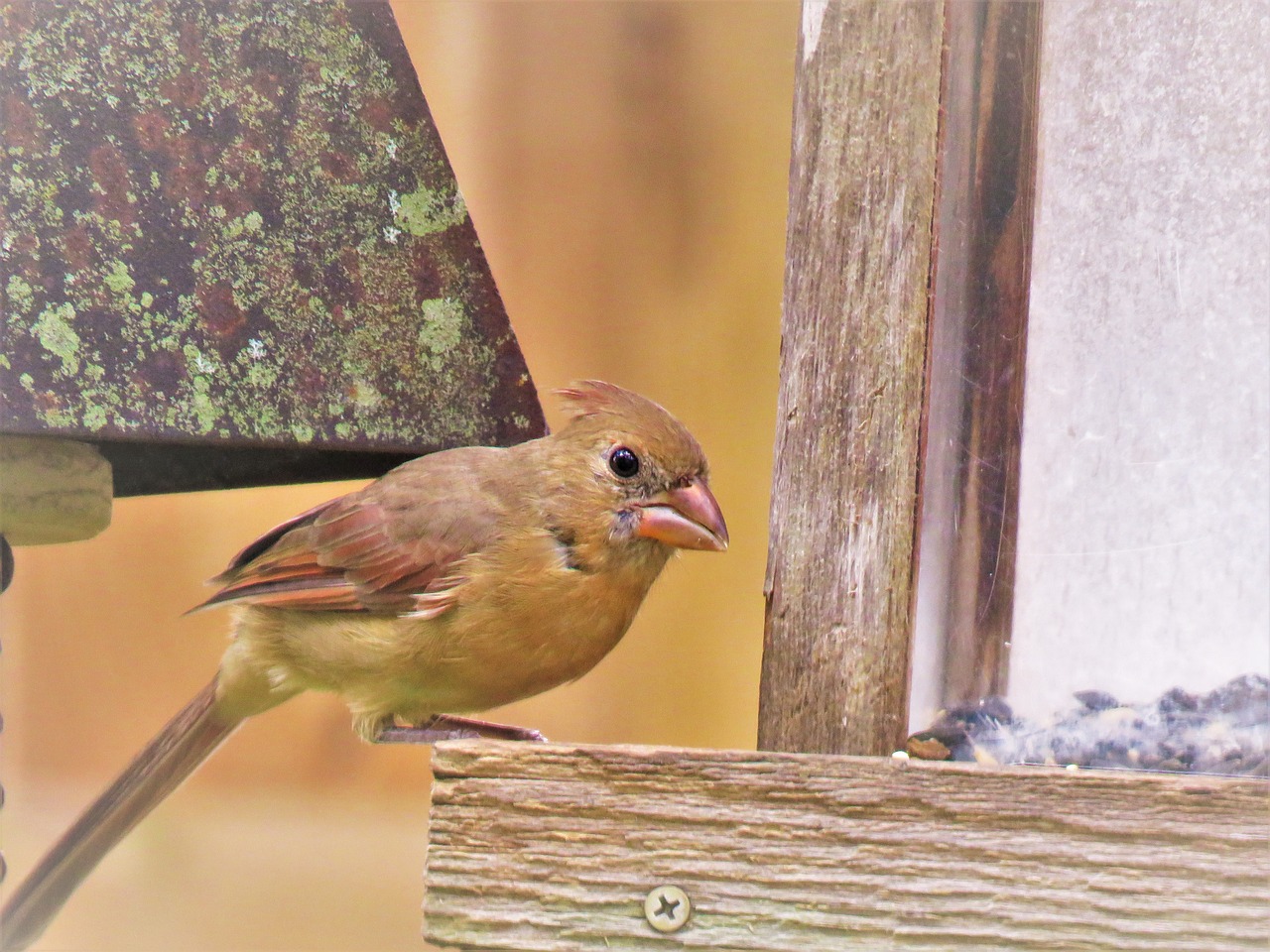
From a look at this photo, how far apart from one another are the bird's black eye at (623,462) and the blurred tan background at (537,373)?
1281 mm

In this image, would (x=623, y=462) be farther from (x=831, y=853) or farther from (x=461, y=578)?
(x=831, y=853)

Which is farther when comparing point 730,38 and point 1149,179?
point 730,38

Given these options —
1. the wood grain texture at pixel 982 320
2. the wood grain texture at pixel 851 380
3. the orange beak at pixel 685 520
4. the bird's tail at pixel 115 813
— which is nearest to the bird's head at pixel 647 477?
the orange beak at pixel 685 520

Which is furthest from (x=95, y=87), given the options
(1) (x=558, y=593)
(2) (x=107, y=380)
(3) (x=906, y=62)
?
(3) (x=906, y=62)

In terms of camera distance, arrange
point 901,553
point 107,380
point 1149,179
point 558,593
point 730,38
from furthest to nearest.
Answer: point 730,38 < point 558,593 < point 107,380 < point 901,553 < point 1149,179

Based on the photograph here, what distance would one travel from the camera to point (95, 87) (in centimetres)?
208

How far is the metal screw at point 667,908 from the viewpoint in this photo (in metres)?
1.50

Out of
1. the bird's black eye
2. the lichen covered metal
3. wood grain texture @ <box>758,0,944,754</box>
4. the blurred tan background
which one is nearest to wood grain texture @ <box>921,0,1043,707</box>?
wood grain texture @ <box>758,0,944,754</box>

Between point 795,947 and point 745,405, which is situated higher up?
point 745,405

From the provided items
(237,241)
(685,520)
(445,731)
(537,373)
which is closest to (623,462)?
(685,520)

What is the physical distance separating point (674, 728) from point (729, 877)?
2.29m

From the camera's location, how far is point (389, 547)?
2424mm

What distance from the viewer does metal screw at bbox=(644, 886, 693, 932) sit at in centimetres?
150

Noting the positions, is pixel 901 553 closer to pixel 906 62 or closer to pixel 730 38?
pixel 906 62
